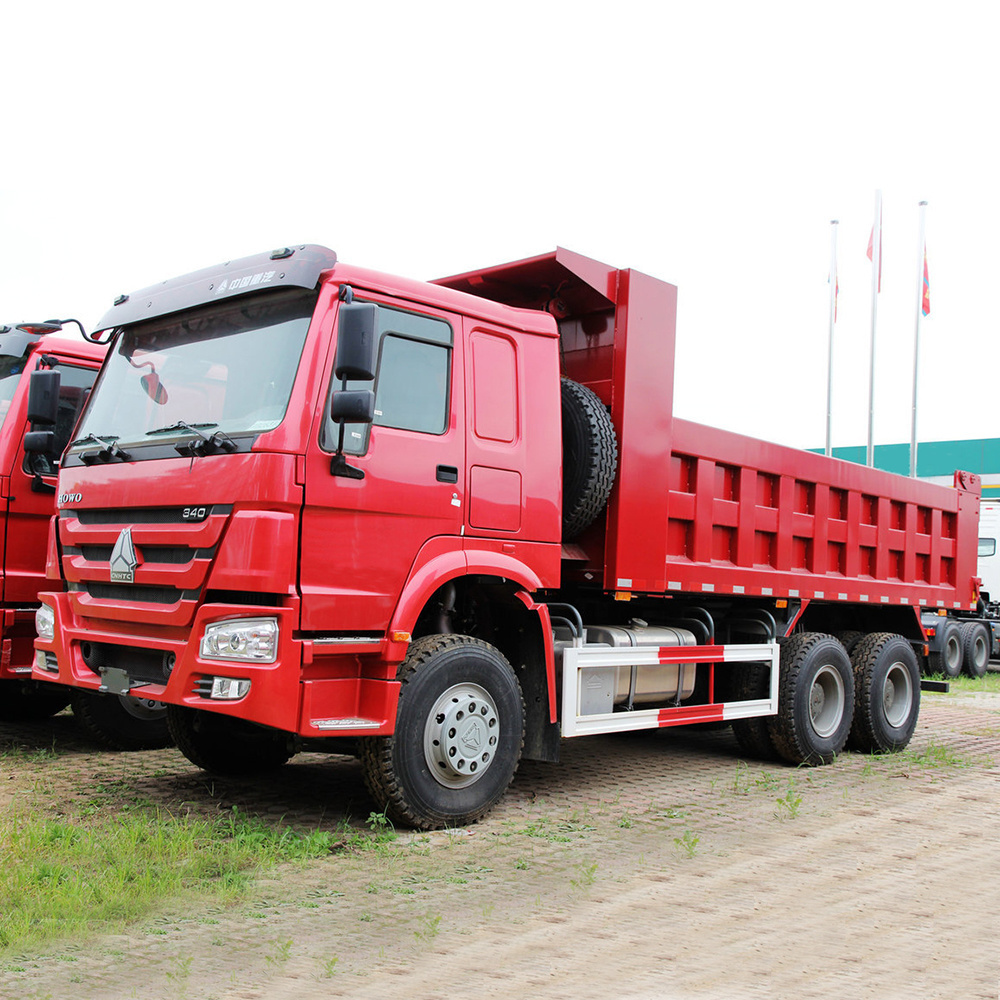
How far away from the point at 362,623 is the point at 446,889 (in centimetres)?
133

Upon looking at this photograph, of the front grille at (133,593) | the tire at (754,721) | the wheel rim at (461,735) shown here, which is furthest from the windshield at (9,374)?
the tire at (754,721)

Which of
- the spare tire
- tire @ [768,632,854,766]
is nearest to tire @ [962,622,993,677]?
tire @ [768,632,854,766]

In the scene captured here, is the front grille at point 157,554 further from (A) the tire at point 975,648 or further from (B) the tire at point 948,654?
(A) the tire at point 975,648

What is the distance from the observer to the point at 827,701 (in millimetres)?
8805

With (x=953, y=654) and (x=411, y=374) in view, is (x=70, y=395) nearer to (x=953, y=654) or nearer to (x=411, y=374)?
(x=411, y=374)

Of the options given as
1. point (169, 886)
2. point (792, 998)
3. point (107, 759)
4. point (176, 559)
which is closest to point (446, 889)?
point (169, 886)

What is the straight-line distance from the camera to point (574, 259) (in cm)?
676

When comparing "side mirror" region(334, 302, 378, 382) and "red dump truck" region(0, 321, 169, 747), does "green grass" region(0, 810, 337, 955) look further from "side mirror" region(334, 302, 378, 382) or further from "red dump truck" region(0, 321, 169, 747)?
"side mirror" region(334, 302, 378, 382)

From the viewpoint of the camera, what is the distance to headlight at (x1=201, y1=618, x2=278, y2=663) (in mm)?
4945

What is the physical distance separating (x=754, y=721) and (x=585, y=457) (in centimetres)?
307

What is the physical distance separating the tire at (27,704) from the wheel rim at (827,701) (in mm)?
5792

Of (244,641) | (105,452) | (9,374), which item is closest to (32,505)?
(9,374)

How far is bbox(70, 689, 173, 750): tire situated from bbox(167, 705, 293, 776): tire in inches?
29.3

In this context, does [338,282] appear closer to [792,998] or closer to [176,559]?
[176,559]
